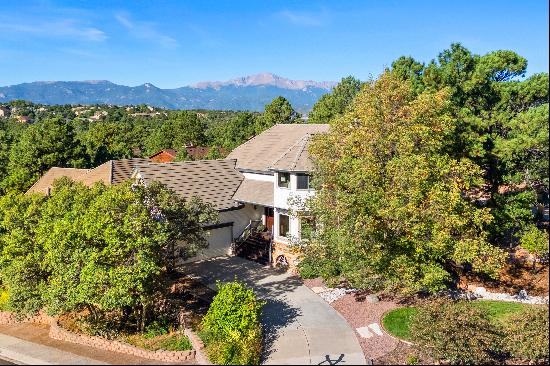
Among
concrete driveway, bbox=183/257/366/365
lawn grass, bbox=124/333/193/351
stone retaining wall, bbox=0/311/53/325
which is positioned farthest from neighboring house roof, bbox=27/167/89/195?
lawn grass, bbox=124/333/193/351

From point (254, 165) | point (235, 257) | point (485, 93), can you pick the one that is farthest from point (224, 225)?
point (485, 93)

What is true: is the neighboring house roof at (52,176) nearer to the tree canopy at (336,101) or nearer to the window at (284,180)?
the window at (284,180)

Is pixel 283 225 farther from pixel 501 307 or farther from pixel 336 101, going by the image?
pixel 336 101

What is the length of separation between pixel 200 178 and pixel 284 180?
6.94 m

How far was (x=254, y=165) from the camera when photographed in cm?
3325

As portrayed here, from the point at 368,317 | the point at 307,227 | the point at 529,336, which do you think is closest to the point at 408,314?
the point at 368,317

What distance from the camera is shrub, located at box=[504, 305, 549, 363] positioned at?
1407 centimetres

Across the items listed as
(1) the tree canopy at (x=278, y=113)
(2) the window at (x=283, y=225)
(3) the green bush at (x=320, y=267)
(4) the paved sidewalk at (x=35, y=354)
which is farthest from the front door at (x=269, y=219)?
(1) the tree canopy at (x=278, y=113)

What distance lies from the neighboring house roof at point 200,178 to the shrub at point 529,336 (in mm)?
19374

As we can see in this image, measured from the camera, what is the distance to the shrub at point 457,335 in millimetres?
14336

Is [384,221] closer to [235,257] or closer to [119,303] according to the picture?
[119,303]

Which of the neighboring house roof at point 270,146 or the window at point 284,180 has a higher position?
the neighboring house roof at point 270,146

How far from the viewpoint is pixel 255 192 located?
1229 inches

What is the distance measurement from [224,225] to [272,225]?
11.0 ft
